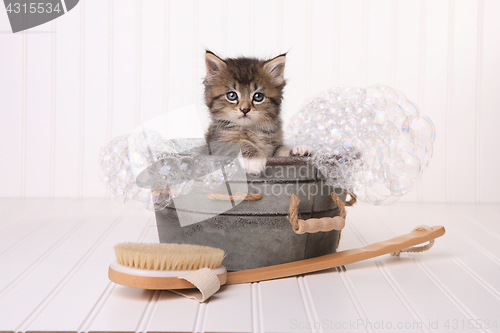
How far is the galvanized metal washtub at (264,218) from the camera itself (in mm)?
1109

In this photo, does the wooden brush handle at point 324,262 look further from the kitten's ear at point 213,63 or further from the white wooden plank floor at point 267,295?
the kitten's ear at point 213,63

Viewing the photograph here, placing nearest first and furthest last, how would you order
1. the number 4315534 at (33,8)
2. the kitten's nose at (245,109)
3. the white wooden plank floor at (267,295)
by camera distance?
the white wooden plank floor at (267,295), the kitten's nose at (245,109), the number 4315534 at (33,8)

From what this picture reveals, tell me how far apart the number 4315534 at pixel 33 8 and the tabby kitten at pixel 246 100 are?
158 centimetres

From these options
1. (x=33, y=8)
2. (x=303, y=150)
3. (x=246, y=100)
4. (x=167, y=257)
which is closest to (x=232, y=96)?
(x=246, y=100)

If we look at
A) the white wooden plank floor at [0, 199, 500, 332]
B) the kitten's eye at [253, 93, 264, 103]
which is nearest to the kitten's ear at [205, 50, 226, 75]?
the kitten's eye at [253, 93, 264, 103]

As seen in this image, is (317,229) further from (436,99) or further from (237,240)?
(436,99)

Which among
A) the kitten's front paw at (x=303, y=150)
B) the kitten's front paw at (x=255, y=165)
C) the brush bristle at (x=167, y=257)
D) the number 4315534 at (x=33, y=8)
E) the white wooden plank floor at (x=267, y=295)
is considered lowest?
the white wooden plank floor at (x=267, y=295)

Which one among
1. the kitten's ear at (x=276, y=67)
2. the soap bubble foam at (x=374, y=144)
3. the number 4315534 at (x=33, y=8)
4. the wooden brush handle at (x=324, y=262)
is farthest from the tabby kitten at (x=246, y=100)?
the number 4315534 at (x=33, y=8)

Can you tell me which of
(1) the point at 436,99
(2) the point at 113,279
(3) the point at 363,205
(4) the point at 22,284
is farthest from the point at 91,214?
(1) the point at 436,99

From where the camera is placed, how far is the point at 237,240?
1136 millimetres

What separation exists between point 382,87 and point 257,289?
0.71 metres

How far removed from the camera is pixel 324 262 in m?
1.16

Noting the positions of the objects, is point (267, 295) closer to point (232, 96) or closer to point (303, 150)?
point (303, 150)

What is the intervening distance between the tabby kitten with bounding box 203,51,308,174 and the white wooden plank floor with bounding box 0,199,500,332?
0.38 m
